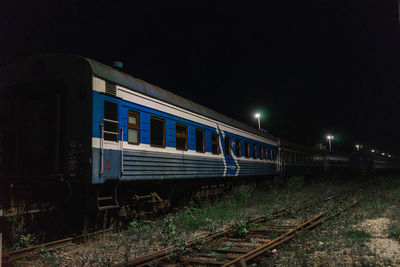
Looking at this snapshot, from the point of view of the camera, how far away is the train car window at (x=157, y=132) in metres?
9.08

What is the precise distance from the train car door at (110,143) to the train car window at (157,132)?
1453 mm

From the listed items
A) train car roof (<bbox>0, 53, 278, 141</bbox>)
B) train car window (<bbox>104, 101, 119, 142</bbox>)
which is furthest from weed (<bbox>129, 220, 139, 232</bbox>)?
train car roof (<bbox>0, 53, 278, 141</bbox>)

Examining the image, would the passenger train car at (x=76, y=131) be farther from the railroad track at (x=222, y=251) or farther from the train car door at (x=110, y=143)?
the railroad track at (x=222, y=251)

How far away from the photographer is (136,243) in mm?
6793

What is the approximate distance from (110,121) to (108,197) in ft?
5.48

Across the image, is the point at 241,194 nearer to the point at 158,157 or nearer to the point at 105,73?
the point at 158,157

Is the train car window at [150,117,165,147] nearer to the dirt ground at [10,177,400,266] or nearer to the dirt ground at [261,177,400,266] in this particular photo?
the dirt ground at [10,177,400,266]

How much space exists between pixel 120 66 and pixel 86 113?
2539mm

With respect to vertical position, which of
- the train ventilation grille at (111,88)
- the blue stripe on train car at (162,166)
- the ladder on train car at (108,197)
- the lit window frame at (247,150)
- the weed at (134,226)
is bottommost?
the weed at (134,226)

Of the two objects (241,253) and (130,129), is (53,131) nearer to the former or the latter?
(130,129)

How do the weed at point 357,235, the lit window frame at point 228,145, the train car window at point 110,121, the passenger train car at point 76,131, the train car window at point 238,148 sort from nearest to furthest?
1. the weed at point 357,235
2. the passenger train car at point 76,131
3. the train car window at point 110,121
4. the lit window frame at point 228,145
5. the train car window at point 238,148

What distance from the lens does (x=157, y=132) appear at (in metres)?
9.27

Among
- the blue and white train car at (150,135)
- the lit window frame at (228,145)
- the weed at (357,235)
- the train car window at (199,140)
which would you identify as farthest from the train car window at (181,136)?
the weed at (357,235)

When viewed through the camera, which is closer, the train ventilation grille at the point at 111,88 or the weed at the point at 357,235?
the weed at the point at 357,235
